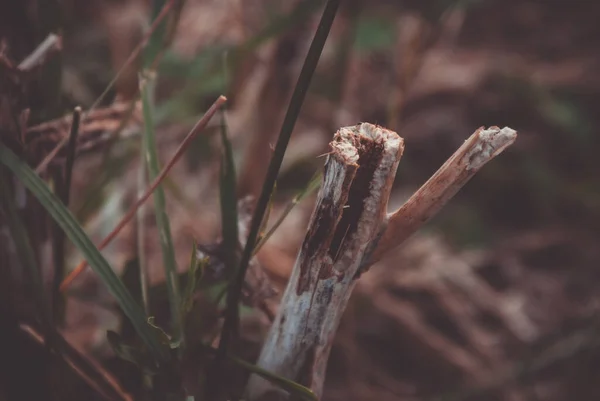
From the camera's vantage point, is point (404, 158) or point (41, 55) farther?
point (404, 158)

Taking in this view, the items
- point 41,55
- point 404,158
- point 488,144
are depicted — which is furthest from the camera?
point 404,158

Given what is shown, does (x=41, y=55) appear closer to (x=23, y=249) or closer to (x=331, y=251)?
(x=23, y=249)

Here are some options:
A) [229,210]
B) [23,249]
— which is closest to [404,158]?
[229,210]

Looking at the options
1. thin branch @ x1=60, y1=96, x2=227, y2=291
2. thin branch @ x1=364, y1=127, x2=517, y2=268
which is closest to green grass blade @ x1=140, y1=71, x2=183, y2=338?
thin branch @ x1=60, y1=96, x2=227, y2=291

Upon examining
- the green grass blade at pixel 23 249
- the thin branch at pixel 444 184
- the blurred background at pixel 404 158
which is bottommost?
the green grass blade at pixel 23 249

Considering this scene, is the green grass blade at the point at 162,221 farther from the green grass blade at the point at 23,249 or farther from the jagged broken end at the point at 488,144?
the jagged broken end at the point at 488,144

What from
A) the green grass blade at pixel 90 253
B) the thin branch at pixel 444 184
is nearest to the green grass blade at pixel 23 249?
the green grass blade at pixel 90 253
